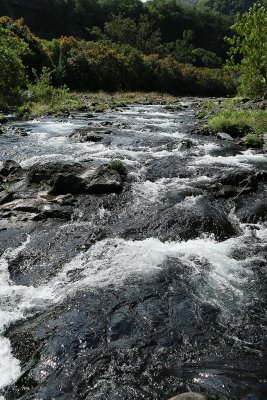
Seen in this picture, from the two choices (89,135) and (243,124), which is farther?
(243,124)

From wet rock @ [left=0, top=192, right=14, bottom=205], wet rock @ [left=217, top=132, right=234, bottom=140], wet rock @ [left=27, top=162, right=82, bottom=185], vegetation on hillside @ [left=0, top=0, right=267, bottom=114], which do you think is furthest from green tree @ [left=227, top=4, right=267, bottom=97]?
wet rock @ [left=0, top=192, right=14, bottom=205]

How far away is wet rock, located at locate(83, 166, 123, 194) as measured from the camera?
15.8 m

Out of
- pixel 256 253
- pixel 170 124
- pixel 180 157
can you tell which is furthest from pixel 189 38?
pixel 256 253

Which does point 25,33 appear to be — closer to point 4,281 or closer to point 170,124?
point 170,124

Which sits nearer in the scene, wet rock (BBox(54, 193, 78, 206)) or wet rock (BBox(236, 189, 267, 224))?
wet rock (BBox(236, 189, 267, 224))

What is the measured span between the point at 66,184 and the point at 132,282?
7322 millimetres

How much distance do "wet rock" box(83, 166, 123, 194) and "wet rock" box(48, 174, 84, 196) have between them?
352 mm

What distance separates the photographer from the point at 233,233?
12289 millimetres

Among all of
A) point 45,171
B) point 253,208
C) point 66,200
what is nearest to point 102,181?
point 66,200

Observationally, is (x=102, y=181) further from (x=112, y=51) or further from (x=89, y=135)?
(x=112, y=51)

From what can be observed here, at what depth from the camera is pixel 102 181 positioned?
16.2 m

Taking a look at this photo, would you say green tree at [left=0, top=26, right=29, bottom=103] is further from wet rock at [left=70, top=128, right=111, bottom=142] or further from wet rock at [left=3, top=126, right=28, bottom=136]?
wet rock at [left=70, top=128, right=111, bottom=142]

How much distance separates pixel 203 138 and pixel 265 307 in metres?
19.7

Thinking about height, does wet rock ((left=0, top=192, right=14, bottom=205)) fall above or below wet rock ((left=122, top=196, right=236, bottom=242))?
above
